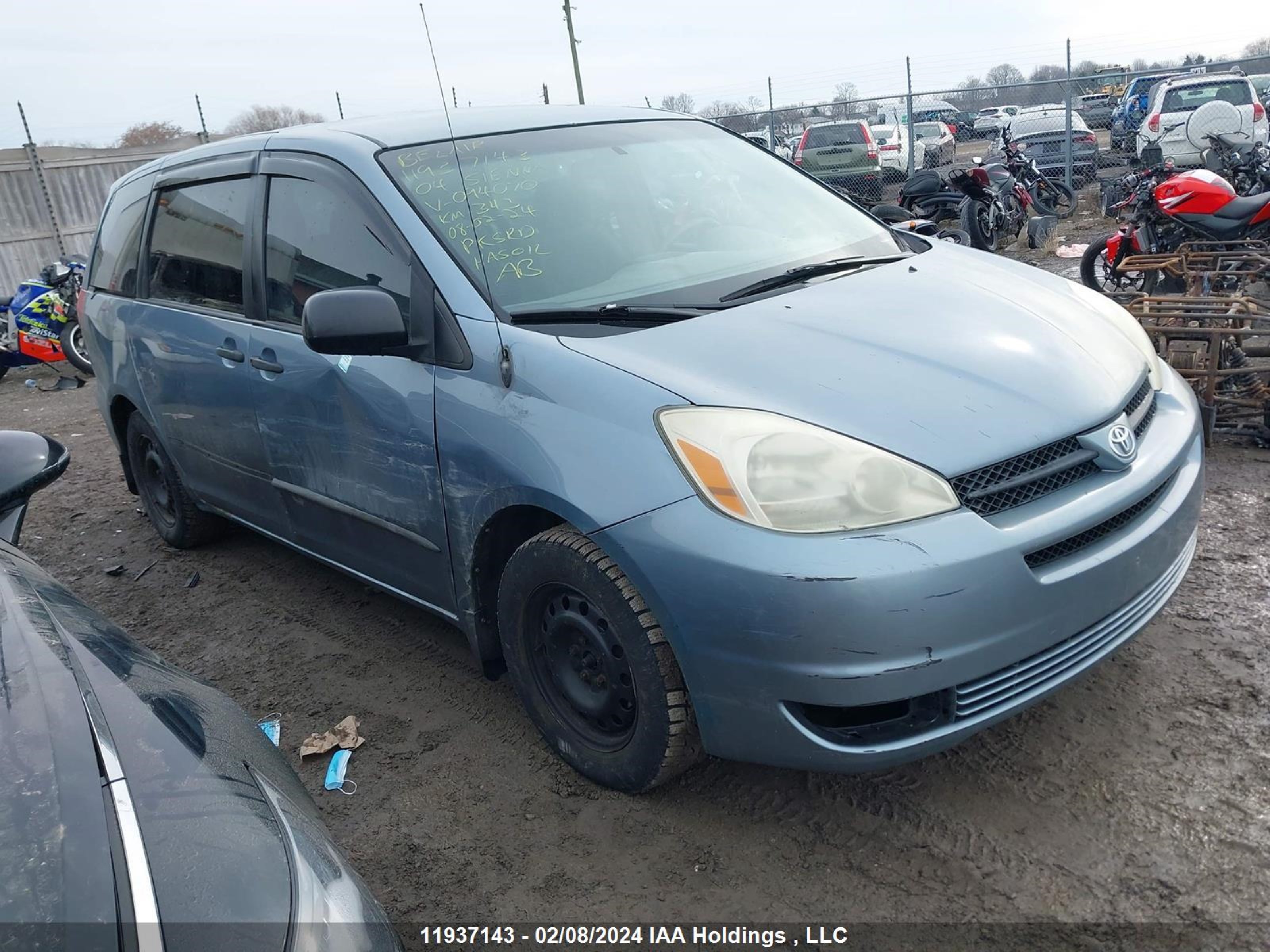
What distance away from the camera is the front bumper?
6.67ft

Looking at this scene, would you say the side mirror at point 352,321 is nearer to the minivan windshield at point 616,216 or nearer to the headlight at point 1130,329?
the minivan windshield at point 616,216

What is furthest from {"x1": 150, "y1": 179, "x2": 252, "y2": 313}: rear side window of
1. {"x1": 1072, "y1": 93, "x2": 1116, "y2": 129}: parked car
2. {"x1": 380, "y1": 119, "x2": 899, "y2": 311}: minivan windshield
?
{"x1": 1072, "y1": 93, "x2": 1116, "y2": 129}: parked car

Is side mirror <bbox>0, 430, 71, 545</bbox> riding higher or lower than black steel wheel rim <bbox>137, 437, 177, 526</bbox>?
higher

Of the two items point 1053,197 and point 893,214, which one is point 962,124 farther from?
point 893,214

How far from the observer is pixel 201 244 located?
3.95 metres

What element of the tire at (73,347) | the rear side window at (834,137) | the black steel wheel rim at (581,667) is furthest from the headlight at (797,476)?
the rear side window at (834,137)

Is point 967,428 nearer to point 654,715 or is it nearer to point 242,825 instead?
point 654,715

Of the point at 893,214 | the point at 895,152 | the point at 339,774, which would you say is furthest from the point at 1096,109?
the point at 339,774

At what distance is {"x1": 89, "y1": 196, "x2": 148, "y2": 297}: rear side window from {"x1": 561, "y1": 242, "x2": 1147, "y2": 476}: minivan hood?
9.70ft

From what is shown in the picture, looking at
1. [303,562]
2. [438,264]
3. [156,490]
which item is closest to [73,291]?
[156,490]

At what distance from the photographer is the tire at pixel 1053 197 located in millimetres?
13258

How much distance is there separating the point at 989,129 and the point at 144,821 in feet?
61.9

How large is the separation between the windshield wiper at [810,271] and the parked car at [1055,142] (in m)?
13.2

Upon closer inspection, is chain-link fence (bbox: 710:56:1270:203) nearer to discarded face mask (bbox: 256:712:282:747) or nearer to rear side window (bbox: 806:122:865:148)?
rear side window (bbox: 806:122:865:148)
